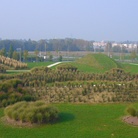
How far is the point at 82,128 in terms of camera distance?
9.98 m

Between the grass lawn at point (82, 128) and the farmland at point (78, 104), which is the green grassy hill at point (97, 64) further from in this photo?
the grass lawn at point (82, 128)

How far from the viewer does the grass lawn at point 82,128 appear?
9.36 meters

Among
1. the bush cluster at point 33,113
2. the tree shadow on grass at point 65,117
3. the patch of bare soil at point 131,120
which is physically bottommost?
the tree shadow on grass at point 65,117

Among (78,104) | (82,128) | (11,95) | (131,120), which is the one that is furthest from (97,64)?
(82,128)

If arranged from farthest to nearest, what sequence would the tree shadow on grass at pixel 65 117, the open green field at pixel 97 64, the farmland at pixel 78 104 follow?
the open green field at pixel 97 64 → the tree shadow on grass at pixel 65 117 → the farmland at pixel 78 104

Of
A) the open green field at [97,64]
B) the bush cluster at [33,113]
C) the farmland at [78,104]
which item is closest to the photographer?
the farmland at [78,104]

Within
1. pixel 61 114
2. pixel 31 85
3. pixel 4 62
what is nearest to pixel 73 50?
pixel 4 62

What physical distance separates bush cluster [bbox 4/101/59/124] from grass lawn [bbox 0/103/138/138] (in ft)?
1.11

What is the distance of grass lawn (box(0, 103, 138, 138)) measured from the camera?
9.36 meters

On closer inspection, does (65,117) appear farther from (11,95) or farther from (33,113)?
(11,95)

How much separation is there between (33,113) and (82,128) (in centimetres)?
177

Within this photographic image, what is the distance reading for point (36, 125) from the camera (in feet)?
34.2

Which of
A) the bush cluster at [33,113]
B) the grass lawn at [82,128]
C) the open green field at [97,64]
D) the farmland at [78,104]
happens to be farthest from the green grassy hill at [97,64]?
the bush cluster at [33,113]

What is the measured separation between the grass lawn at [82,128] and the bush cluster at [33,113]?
0.34 metres
